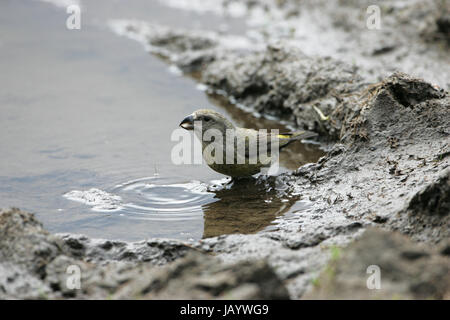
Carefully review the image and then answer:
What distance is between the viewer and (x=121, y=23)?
1208 centimetres

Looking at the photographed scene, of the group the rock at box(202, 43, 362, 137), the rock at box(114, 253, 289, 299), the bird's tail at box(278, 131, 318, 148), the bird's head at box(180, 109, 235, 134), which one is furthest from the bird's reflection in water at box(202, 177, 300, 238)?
the rock at box(202, 43, 362, 137)

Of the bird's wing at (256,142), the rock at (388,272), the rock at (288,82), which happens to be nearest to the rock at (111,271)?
the rock at (388,272)

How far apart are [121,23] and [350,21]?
520 centimetres

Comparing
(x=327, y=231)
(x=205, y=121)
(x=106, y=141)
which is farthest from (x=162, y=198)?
(x=327, y=231)

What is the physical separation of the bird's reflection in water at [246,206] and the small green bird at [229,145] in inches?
7.1

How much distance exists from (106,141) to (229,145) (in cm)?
203

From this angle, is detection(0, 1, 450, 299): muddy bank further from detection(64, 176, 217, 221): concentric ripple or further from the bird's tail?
detection(64, 176, 217, 221): concentric ripple

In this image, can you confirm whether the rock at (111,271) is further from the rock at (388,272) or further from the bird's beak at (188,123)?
the bird's beak at (188,123)

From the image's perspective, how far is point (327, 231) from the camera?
394 cm

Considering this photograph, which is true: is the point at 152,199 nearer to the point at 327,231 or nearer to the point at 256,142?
the point at 256,142

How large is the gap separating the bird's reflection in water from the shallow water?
0.4 inches

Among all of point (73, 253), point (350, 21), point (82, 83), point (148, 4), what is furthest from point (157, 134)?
point (148, 4)

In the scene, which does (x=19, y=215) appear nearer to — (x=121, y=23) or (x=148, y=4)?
(x=121, y=23)

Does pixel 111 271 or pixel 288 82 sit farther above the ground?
pixel 288 82
